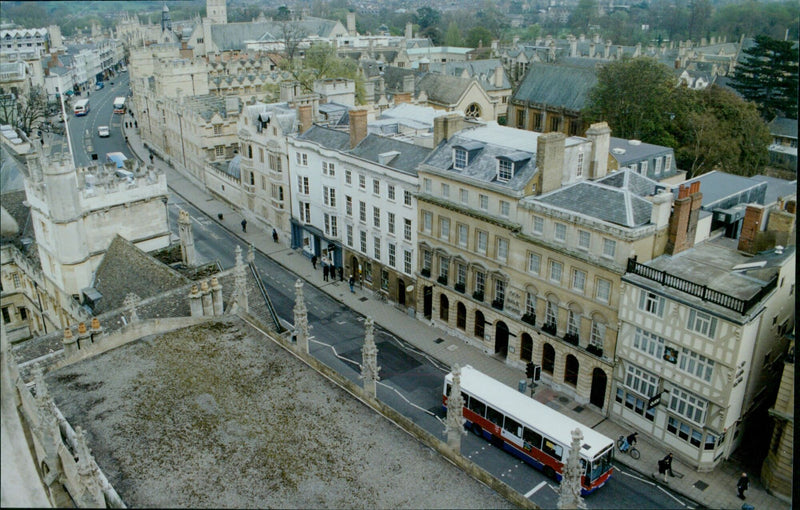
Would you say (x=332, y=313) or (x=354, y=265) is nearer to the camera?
(x=332, y=313)

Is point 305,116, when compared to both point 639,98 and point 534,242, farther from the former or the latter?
point 639,98

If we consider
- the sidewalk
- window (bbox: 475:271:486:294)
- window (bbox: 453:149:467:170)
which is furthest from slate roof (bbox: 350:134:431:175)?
the sidewalk

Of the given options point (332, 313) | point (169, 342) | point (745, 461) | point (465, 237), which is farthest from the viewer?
point (332, 313)

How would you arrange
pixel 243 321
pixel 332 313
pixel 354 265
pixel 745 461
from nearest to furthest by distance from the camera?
pixel 243 321 → pixel 745 461 → pixel 332 313 → pixel 354 265

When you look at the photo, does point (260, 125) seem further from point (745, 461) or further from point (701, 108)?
point (745, 461)

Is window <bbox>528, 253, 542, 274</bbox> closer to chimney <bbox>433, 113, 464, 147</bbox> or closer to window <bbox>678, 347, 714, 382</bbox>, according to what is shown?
window <bbox>678, 347, 714, 382</bbox>

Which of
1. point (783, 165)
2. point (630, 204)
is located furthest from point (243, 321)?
point (783, 165)

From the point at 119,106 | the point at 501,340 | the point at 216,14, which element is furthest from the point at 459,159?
the point at 216,14
